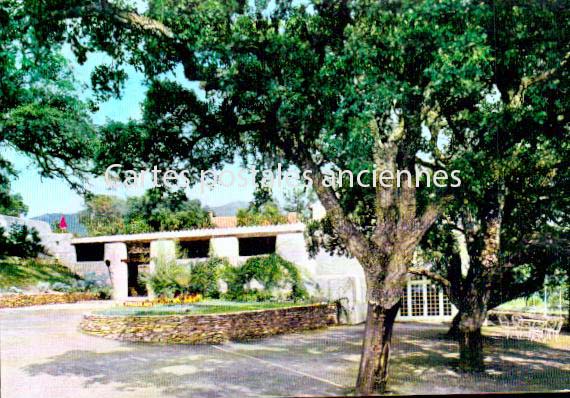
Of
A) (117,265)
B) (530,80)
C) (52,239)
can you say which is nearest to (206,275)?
(117,265)

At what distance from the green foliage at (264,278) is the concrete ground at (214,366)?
1.89 m

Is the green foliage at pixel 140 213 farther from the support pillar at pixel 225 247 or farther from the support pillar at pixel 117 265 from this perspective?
the support pillar at pixel 225 247

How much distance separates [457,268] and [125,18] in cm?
528

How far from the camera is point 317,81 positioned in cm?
512

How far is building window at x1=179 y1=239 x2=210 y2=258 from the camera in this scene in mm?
7086

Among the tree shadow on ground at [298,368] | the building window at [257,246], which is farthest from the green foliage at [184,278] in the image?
the tree shadow on ground at [298,368]

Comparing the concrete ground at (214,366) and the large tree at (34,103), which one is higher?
the large tree at (34,103)

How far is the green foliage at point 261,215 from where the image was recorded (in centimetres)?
618

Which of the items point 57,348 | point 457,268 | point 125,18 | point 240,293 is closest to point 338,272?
point 240,293

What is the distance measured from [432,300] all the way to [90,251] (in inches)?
269

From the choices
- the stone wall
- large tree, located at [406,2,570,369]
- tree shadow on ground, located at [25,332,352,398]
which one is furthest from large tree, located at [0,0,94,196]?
large tree, located at [406,2,570,369]

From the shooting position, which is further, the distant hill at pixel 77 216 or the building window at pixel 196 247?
the building window at pixel 196 247

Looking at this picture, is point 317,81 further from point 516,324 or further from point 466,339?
point 516,324

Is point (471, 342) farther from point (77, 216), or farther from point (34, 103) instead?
point (34, 103)
